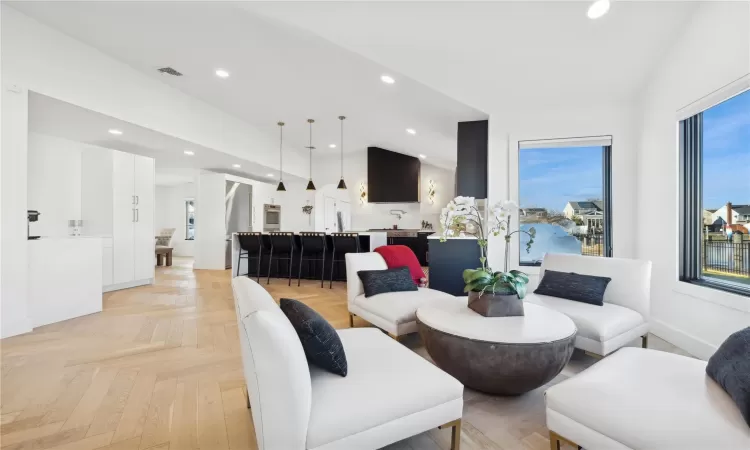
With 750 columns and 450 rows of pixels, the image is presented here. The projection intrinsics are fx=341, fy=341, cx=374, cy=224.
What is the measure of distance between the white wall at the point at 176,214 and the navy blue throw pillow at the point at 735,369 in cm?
1172

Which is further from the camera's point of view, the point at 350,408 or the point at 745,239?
the point at 745,239

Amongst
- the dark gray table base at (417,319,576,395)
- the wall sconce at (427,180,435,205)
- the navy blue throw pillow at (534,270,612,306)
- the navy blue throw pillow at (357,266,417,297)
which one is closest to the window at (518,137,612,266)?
the navy blue throw pillow at (534,270,612,306)

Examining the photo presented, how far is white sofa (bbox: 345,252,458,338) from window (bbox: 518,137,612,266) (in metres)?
2.12

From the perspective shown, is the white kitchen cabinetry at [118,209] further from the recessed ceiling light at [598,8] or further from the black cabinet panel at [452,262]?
the recessed ceiling light at [598,8]

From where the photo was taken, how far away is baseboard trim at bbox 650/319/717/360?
2.67 m

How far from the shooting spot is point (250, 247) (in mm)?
6539

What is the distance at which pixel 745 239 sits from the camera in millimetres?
2574

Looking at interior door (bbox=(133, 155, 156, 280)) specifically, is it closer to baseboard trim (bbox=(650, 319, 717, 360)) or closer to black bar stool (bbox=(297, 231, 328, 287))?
black bar stool (bbox=(297, 231, 328, 287))

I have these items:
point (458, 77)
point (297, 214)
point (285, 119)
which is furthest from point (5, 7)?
point (297, 214)

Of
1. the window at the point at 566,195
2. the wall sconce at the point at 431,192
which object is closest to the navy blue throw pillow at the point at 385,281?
the window at the point at 566,195

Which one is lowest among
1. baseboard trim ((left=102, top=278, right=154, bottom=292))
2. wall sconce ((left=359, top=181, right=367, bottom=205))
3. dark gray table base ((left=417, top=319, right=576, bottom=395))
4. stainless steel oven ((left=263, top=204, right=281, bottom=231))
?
baseboard trim ((left=102, top=278, right=154, bottom=292))

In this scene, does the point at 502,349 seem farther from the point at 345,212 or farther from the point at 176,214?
the point at 176,214

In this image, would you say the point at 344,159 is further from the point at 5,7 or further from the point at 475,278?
the point at 475,278

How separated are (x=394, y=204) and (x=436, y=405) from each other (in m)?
7.94
